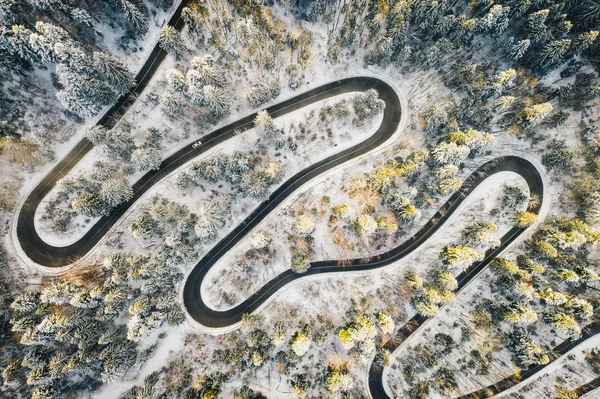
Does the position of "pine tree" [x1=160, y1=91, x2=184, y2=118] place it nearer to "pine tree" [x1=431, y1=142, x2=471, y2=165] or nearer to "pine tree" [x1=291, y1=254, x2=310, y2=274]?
"pine tree" [x1=291, y1=254, x2=310, y2=274]

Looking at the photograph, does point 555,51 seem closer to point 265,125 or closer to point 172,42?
point 265,125

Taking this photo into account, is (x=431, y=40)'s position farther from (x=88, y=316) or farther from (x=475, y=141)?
(x=88, y=316)

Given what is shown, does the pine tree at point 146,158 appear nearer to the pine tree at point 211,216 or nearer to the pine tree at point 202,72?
the pine tree at point 211,216

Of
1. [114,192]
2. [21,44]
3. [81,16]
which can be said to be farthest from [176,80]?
[21,44]

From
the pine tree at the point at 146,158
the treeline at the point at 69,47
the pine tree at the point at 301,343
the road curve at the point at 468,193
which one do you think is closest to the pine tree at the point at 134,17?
the treeline at the point at 69,47

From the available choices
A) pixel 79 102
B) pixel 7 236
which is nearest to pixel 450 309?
pixel 79 102
